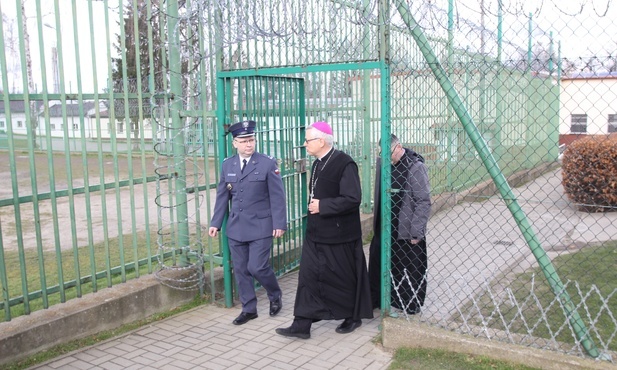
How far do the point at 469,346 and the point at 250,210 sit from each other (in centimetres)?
213

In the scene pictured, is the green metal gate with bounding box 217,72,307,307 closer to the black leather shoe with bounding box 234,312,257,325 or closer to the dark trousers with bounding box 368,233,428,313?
the black leather shoe with bounding box 234,312,257,325

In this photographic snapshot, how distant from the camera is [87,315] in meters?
4.81

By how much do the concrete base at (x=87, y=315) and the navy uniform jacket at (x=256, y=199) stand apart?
0.95m

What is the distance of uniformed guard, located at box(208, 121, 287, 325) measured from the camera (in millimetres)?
5188

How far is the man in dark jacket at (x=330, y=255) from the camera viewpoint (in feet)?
15.9

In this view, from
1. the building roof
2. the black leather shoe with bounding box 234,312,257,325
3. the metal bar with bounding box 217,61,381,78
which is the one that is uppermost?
the metal bar with bounding box 217,61,381,78

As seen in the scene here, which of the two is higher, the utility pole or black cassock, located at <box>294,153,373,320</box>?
the utility pole

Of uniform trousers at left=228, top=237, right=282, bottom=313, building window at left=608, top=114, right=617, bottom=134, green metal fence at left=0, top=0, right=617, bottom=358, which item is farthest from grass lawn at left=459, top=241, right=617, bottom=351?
uniform trousers at left=228, top=237, right=282, bottom=313

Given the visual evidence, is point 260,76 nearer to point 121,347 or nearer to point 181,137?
point 181,137

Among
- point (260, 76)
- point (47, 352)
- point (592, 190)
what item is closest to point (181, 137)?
point (260, 76)

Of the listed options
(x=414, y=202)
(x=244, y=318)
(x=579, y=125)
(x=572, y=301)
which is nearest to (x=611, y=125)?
(x=579, y=125)

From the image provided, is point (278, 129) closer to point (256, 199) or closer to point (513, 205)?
point (256, 199)

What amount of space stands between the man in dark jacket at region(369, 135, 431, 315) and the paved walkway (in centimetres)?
47

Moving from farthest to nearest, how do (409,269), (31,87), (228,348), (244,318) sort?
(244,318), (409,269), (228,348), (31,87)
